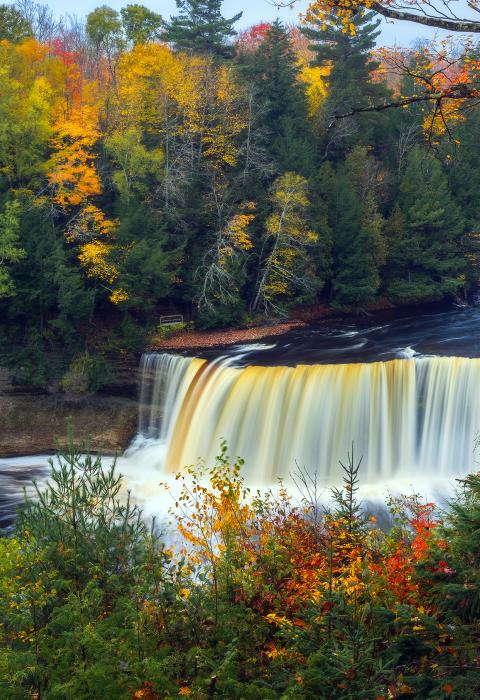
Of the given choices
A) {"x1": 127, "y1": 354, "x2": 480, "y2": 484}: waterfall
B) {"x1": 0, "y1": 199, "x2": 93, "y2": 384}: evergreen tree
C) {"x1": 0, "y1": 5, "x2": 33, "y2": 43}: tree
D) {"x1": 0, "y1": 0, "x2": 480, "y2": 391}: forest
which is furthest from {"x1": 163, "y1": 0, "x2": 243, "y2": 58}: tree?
{"x1": 127, "y1": 354, "x2": 480, "y2": 484}: waterfall

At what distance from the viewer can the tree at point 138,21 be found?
1441 inches

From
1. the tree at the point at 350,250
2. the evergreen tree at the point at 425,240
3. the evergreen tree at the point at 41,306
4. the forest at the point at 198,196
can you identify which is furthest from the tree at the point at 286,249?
the evergreen tree at the point at 41,306

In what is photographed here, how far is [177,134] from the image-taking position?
28469mm

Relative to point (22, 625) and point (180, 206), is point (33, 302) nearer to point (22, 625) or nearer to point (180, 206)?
point (180, 206)

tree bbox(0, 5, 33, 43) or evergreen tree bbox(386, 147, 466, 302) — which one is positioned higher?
tree bbox(0, 5, 33, 43)

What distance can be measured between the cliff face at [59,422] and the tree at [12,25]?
63.9ft

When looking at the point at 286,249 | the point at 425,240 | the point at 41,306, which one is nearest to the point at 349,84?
the point at 425,240

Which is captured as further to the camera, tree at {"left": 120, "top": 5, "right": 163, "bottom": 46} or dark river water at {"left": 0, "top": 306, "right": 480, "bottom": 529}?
tree at {"left": 120, "top": 5, "right": 163, "bottom": 46}

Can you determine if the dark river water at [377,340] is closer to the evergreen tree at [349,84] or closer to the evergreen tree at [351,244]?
the evergreen tree at [351,244]

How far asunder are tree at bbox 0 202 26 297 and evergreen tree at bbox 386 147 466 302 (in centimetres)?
1948

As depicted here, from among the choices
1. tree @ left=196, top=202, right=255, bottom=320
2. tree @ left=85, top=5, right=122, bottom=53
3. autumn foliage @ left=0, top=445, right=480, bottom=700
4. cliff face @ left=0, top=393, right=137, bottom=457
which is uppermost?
tree @ left=85, top=5, right=122, bottom=53

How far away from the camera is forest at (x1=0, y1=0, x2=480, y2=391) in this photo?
24594 millimetres

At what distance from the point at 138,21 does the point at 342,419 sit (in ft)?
96.3

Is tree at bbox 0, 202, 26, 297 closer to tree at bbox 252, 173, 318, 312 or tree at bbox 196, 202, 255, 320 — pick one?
tree at bbox 196, 202, 255, 320
